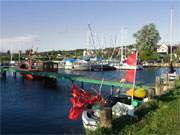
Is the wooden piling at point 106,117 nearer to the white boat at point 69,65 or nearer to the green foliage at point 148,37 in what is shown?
the white boat at point 69,65

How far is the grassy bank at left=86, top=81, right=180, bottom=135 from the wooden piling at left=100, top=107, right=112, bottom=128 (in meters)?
0.24

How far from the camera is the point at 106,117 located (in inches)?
548

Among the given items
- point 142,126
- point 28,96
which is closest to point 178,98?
point 142,126

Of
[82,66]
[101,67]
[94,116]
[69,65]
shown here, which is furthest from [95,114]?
[69,65]

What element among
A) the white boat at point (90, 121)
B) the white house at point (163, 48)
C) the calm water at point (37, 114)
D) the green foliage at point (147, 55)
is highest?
the white house at point (163, 48)

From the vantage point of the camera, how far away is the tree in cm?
12600

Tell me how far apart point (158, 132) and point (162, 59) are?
393 ft

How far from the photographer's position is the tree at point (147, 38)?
126 meters

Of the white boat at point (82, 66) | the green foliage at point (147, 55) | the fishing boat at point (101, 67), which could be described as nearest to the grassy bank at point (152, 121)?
the fishing boat at point (101, 67)

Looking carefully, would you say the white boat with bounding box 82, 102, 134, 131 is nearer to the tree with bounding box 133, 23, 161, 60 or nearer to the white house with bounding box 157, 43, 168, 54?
the tree with bounding box 133, 23, 161, 60

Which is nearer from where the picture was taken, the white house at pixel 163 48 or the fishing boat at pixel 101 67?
the fishing boat at pixel 101 67

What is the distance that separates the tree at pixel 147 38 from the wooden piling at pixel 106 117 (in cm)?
11296

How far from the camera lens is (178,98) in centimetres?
2122

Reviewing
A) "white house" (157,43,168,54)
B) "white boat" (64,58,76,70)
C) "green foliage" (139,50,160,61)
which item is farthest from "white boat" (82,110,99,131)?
"white house" (157,43,168,54)
